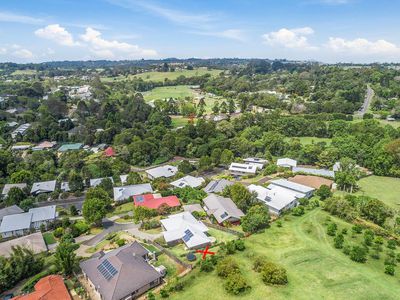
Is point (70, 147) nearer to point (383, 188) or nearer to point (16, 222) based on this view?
point (16, 222)

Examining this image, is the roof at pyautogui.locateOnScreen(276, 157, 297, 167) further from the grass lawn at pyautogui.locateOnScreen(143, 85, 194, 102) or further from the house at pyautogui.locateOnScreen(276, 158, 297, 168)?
the grass lawn at pyautogui.locateOnScreen(143, 85, 194, 102)

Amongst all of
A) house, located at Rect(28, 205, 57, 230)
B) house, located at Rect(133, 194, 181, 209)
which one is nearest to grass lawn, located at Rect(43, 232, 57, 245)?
house, located at Rect(28, 205, 57, 230)

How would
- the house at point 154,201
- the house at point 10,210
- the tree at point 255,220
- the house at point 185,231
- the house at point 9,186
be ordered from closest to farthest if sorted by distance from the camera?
the house at point 185,231 < the tree at point 255,220 < the house at point 10,210 < the house at point 154,201 < the house at point 9,186

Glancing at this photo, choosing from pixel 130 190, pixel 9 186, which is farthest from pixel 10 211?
pixel 130 190

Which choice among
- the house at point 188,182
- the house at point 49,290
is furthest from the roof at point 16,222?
the house at point 188,182

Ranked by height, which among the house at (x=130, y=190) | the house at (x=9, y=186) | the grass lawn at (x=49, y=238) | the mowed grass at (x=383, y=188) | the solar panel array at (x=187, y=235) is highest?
the solar panel array at (x=187, y=235)

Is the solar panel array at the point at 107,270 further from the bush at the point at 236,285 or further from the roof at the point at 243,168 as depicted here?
the roof at the point at 243,168

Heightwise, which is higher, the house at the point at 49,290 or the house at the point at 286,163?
the house at the point at 286,163

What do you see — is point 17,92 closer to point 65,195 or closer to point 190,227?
point 65,195
